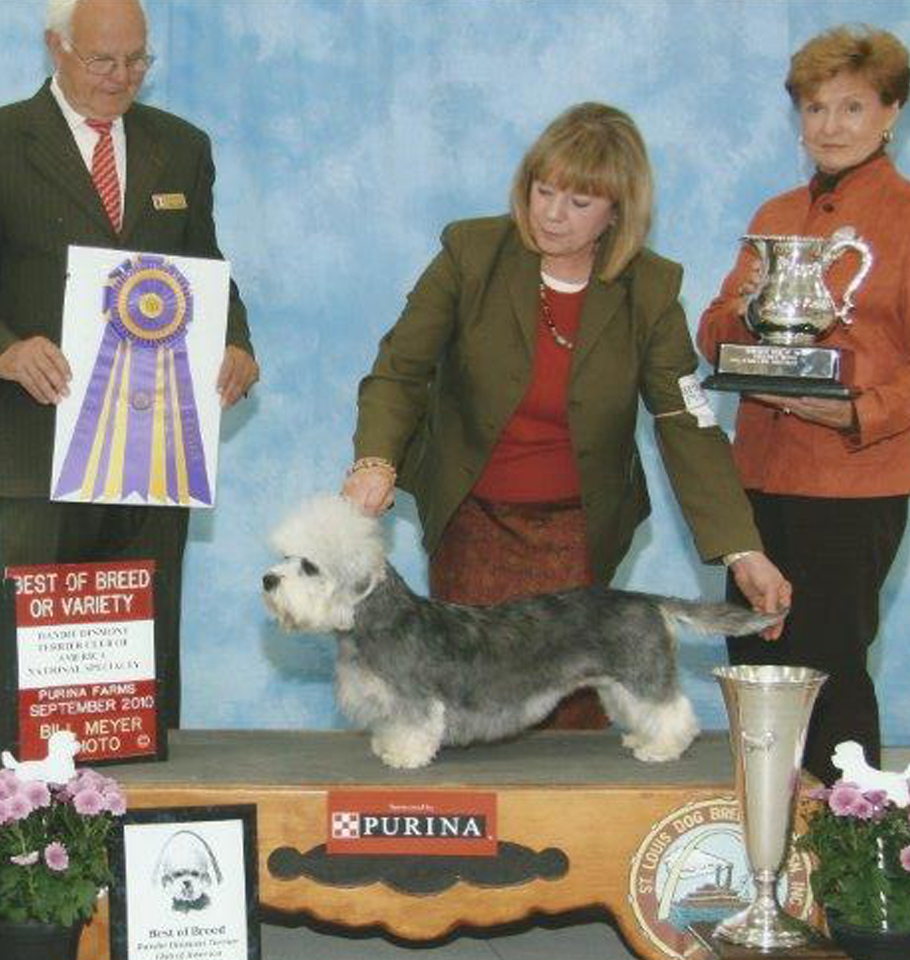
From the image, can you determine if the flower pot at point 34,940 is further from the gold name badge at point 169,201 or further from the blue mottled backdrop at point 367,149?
the blue mottled backdrop at point 367,149

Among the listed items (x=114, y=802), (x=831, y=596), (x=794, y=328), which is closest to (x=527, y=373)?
(x=794, y=328)

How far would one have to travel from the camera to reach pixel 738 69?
4.34 metres

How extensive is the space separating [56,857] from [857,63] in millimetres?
1702

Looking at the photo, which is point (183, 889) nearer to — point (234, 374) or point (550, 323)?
point (234, 374)

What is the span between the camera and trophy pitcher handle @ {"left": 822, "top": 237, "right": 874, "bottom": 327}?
2967 mm

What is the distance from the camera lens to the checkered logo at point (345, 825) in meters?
2.75

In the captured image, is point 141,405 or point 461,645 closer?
point 461,645

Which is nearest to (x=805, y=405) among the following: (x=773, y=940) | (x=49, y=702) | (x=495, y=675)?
(x=495, y=675)

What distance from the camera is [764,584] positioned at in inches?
118

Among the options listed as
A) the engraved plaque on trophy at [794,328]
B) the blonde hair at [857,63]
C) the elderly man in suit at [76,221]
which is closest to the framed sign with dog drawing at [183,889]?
the elderly man in suit at [76,221]

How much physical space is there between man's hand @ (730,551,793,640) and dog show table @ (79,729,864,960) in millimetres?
330

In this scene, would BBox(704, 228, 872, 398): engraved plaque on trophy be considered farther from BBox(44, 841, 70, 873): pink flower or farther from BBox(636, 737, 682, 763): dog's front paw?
BBox(44, 841, 70, 873): pink flower

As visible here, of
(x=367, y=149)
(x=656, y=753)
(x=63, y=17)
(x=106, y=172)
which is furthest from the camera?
(x=367, y=149)

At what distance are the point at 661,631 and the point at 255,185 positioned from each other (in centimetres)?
178
